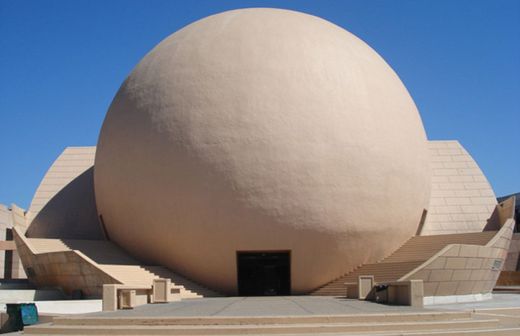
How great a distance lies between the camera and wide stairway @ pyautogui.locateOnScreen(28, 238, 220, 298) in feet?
64.5

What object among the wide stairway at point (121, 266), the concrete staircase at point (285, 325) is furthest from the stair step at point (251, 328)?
the wide stairway at point (121, 266)

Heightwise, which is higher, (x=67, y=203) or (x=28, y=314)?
(x=67, y=203)

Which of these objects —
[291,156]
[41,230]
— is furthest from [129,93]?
[41,230]

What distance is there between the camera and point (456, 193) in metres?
28.2

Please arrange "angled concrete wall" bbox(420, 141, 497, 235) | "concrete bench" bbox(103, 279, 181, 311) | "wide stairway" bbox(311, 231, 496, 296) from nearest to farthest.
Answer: "concrete bench" bbox(103, 279, 181, 311), "wide stairway" bbox(311, 231, 496, 296), "angled concrete wall" bbox(420, 141, 497, 235)

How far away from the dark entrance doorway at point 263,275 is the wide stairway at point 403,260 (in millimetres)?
2377

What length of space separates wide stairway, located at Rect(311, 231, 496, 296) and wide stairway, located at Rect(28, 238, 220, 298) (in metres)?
4.10

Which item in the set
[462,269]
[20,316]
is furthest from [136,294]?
[462,269]

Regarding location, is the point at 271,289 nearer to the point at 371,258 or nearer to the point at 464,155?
the point at 371,258

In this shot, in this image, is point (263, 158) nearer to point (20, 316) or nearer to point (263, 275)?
point (263, 275)

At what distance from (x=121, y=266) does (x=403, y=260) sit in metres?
9.39

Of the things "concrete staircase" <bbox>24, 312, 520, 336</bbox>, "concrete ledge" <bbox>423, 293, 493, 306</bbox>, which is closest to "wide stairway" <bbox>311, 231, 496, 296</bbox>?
"concrete ledge" <bbox>423, 293, 493, 306</bbox>

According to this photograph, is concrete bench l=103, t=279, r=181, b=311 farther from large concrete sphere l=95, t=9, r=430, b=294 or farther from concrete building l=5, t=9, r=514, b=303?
large concrete sphere l=95, t=9, r=430, b=294

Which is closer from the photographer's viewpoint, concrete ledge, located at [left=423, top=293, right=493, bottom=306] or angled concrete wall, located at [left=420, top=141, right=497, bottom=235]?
concrete ledge, located at [left=423, top=293, right=493, bottom=306]
